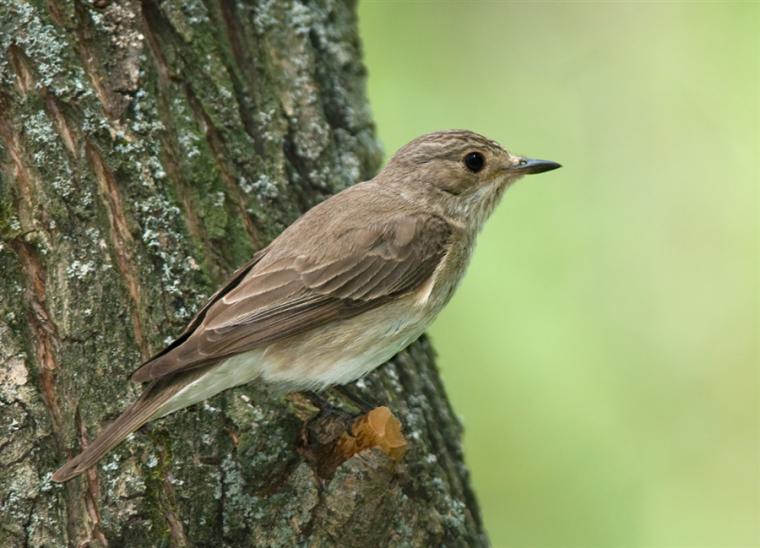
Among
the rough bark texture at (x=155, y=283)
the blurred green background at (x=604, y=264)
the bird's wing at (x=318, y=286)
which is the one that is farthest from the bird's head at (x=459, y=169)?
the blurred green background at (x=604, y=264)

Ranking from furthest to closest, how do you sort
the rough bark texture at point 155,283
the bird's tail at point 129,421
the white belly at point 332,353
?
the white belly at point 332,353 < the rough bark texture at point 155,283 < the bird's tail at point 129,421

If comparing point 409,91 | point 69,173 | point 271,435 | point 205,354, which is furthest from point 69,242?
point 409,91

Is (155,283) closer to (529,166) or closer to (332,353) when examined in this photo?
(332,353)

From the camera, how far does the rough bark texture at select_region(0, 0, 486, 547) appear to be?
3861 mm

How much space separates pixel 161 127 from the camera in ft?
14.6

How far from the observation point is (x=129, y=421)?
3.79 meters

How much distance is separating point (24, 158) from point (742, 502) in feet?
16.9

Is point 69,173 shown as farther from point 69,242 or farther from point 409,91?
point 409,91

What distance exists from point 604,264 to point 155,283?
4.11m

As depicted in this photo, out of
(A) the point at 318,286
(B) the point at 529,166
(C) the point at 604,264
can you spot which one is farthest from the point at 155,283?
(C) the point at 604,264

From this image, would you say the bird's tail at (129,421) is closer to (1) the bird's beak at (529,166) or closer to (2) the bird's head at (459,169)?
(2) the bird's head at (459,169)

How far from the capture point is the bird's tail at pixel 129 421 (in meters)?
3.65

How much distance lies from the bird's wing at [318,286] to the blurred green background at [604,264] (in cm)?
229

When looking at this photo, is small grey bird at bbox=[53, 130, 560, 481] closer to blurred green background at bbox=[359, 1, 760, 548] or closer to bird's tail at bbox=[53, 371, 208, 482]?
bird's tail at bbox=[53, 371, 208, 482]
